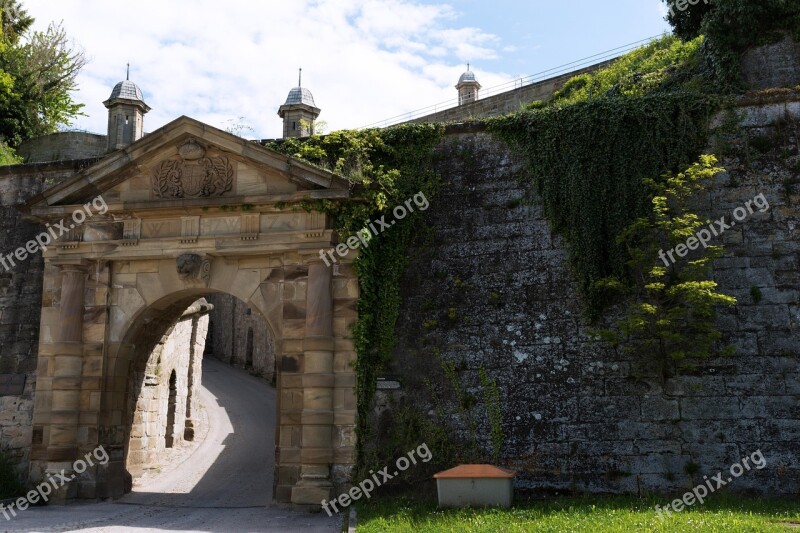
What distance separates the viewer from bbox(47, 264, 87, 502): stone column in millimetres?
12227

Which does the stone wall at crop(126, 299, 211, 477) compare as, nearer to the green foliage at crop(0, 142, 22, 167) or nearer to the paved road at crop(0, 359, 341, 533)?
the paved road at crop(0, 359, 341, 533)

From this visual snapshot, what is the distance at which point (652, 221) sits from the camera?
11320 mm

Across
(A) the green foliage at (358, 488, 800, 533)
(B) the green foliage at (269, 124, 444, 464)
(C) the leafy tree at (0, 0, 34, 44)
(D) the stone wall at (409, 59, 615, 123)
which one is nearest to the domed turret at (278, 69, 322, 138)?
(D) the stone wall at (409, 59, 615, 123)

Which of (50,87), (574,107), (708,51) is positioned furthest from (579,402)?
(50,87)

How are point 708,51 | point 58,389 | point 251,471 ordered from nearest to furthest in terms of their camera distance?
point 58,389
point 708,51
point 251,471

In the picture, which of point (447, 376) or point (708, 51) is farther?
point (708, 51)

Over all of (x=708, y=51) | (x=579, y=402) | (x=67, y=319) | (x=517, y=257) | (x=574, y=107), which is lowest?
(x=579, y=402)

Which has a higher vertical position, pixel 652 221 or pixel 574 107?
pixel 574 107

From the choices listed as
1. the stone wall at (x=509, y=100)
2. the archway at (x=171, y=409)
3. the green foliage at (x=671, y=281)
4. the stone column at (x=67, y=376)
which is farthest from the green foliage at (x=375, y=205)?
the stone wall at (x=509, y=100)

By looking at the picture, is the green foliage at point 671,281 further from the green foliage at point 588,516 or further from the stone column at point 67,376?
the stone column at point 67,376

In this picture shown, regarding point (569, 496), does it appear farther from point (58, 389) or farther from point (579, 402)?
point (58, 389)

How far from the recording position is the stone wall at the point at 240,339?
3348 centimetres

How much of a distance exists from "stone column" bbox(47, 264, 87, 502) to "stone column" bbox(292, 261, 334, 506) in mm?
3760

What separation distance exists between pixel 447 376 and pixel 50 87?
2434 centimetres
